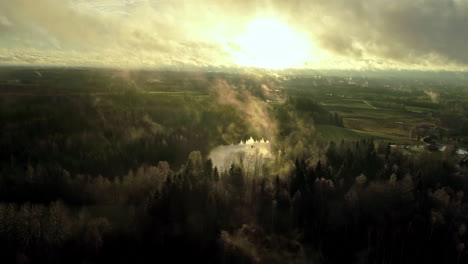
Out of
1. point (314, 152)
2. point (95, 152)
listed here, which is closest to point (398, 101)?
point (314, 152)

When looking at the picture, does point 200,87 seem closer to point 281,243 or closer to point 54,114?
point 54,114

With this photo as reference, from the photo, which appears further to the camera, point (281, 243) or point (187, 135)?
point (187, 135)

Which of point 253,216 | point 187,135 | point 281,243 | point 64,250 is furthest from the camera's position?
point 187,135

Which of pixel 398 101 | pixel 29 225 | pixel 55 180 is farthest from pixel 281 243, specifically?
pixel 398 101

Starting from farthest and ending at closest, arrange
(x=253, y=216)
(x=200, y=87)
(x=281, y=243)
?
(x=200, y=87), (x=253, y=216), (x=281, y=243)

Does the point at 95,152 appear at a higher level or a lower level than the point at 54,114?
lower

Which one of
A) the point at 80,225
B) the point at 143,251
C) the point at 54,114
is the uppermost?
the point at 54,114
